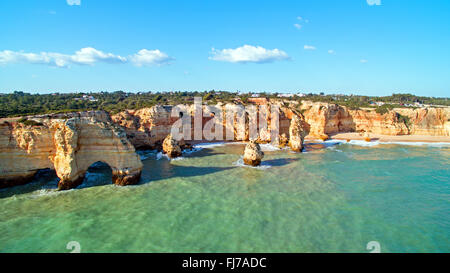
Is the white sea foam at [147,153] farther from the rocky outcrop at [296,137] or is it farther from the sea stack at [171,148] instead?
the rocky outcrop at [296,137]

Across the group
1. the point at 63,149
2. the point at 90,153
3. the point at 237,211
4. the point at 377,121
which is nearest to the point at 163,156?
the point at 90,153

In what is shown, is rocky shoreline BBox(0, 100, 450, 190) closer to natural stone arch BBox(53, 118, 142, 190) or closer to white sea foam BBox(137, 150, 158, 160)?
natural stone arch BBox(53, 118, 142, 190)

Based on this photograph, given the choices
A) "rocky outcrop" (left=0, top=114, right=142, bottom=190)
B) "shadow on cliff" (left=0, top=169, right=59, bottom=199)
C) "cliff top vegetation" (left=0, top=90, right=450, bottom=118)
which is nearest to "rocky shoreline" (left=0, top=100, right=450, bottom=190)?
"rocky outcrop" (left=0, top=114, right=142, bottom=190)

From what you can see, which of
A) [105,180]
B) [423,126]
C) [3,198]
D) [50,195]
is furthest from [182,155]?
[423,126]

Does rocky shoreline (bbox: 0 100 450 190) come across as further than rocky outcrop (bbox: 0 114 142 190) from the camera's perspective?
Yes

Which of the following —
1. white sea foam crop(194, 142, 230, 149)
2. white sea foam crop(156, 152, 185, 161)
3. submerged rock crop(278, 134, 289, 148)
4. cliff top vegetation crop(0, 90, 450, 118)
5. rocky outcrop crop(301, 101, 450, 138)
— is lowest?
white sea foam crop(156, 152, 185, 161)

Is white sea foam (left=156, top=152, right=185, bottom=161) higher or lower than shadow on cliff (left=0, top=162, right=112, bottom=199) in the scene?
higher
